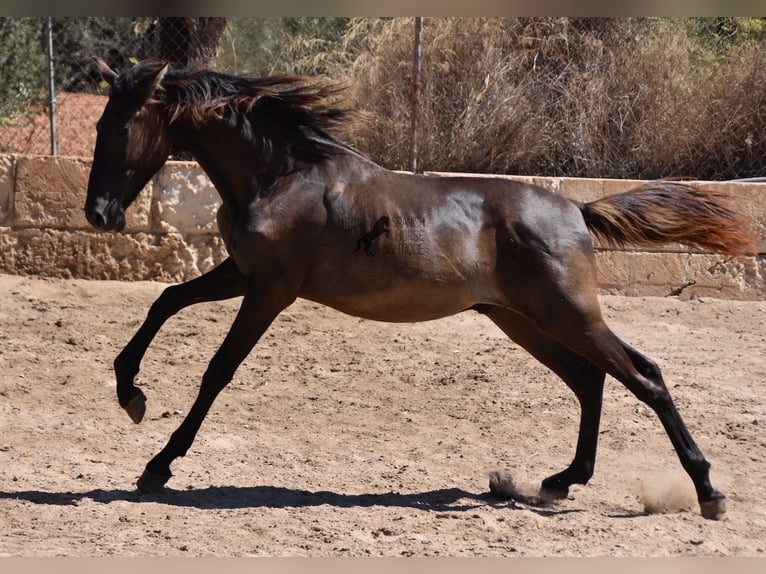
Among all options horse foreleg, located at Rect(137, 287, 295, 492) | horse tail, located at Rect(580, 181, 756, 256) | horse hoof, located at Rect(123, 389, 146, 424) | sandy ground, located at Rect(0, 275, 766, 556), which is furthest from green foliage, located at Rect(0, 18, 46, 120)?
horse tail, located at Rect(580, 181, 756, 256)

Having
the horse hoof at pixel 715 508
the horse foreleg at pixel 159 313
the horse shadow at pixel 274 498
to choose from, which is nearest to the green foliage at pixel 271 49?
the horse foreleg at pixel 159 313

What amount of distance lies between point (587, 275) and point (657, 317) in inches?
152

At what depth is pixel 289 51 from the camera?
11.5m

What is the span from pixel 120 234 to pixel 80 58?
5103 mm

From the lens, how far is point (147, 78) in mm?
5109

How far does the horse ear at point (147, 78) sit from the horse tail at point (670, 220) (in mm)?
2178

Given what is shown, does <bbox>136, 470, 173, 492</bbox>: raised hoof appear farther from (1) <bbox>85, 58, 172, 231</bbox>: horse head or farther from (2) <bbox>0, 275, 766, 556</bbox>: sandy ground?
(1) <bbox>85, 58, 172, 231</bbox>: horse head

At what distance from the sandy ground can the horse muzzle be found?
128cm

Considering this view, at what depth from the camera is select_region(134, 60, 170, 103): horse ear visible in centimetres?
512

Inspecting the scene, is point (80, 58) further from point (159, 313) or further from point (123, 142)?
point (159, 313)

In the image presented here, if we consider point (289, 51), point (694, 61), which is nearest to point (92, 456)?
point (289, 51)

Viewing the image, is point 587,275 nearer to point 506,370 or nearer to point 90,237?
point 506,370

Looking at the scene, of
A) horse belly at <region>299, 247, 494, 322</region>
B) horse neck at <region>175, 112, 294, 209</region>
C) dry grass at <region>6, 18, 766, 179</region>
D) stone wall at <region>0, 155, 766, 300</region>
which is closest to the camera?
horse belly at <region>299, 247, 494, 322</region>

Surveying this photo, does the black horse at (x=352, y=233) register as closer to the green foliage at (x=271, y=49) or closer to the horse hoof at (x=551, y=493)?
the horse hoof at (x=551, y=493)
